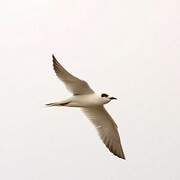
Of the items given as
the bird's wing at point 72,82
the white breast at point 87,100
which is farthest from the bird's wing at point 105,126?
the bird's wing at point 72,82

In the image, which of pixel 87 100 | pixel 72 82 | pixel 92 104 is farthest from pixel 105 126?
pixel 72 82

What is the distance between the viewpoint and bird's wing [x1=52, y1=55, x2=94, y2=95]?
6.50 metres

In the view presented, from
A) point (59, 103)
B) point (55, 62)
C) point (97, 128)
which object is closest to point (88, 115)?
point (97, 128)

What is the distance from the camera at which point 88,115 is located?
24.7 ft

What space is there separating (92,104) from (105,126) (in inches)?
17.5

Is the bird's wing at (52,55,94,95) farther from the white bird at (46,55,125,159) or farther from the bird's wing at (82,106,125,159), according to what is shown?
the bird's wing at (82,106,125,159)

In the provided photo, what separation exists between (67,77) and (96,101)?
1.88 feet

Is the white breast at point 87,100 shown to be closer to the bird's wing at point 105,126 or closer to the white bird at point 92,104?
the white bird at point 92,104

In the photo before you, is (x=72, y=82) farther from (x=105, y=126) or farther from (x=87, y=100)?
(x=105, y=126)

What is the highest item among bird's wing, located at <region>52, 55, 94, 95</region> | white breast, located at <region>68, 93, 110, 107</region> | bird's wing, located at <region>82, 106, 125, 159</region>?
bird's wing, located at <region>52, 55, 94, 95</region>

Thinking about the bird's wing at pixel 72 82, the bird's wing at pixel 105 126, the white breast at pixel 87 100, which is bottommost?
the bird's wing at pixel 105 126

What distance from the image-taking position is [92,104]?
7.14 meters

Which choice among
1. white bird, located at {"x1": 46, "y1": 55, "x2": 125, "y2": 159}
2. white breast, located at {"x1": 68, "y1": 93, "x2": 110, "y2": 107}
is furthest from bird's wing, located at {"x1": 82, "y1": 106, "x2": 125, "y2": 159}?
white breast, located at {"x1": 68, "y1": 93, "x2": 110, "y2": 107}

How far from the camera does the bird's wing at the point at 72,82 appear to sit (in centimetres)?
650
